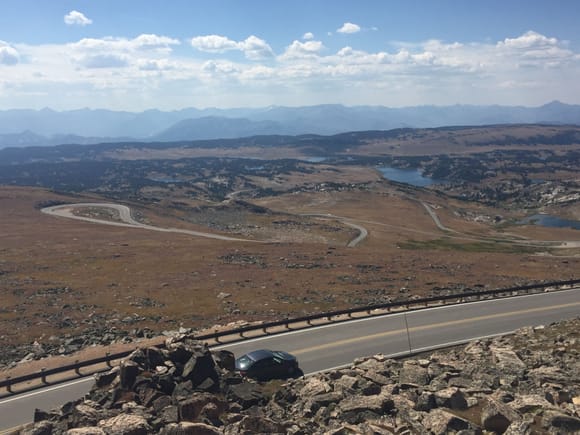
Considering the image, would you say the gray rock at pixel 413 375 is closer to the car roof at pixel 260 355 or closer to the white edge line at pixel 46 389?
the car roof at pixel 260 355

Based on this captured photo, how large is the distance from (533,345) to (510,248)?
7673 centimetres

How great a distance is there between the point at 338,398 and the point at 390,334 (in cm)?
1254

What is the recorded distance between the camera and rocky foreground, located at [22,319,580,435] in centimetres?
1482

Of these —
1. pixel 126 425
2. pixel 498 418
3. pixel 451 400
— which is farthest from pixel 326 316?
pixel 126 425

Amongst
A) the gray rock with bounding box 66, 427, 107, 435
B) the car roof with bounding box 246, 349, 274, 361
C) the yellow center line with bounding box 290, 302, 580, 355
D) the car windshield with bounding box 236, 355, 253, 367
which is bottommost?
the yellow center line with bounding box 290, 302, 580, 355

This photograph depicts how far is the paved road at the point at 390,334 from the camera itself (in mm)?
22844

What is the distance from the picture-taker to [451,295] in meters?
37.3

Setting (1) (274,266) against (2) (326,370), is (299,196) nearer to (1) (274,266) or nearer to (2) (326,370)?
(1) (274,266)

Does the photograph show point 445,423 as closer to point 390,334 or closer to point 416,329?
point 390,334

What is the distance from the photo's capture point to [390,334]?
2952cm

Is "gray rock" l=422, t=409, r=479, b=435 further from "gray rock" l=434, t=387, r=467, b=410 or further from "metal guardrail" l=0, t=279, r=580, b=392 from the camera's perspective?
"metal guardrail" l=0, t=279, r=580, b=392

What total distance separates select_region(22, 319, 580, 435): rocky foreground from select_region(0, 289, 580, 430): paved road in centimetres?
386

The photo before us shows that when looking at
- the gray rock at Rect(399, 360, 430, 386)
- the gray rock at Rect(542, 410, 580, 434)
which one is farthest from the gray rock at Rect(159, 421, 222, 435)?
the gray rock at Rect(542, 410, 580, 434)

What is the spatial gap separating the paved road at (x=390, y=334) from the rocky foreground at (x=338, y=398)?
3.86m
